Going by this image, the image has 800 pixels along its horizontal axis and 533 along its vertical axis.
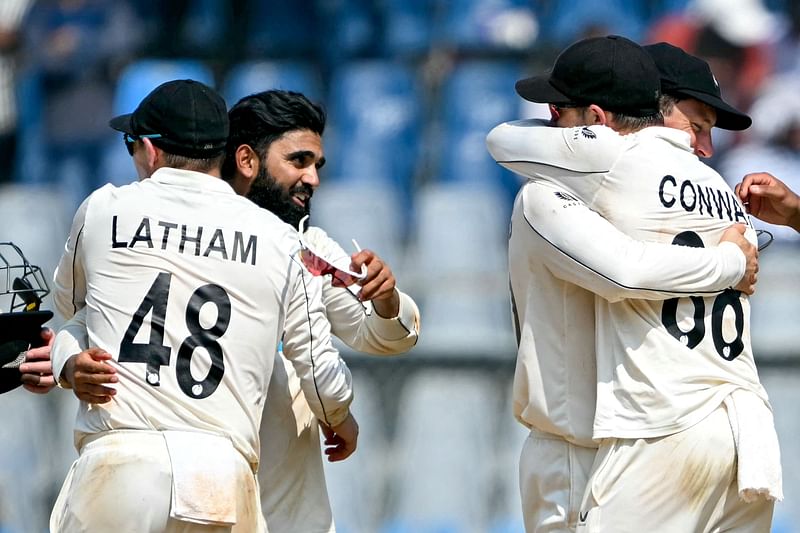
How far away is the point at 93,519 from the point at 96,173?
463 centimetres

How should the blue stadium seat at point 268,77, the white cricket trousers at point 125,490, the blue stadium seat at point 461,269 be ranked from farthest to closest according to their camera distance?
the blue stadium seat at point 268,77 < the blue stadium seat at point 461,269 < the white cricket trousers at point 125,490

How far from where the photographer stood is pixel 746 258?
11.5 ft

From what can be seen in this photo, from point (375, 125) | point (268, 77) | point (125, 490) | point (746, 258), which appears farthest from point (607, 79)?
point (268, 77)

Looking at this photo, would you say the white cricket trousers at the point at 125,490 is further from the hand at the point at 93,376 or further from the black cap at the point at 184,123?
the black cap at the point at 184,123

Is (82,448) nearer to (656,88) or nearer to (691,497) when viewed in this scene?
(691,497)

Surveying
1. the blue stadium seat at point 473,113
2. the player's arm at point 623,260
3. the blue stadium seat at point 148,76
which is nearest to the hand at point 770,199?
the player's arm at point 623,260

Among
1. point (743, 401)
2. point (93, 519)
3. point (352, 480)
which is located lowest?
point (352, 480)

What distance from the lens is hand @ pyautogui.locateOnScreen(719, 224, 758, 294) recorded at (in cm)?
353

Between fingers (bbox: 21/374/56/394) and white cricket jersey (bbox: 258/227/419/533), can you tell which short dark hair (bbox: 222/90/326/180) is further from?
fingers (bbox: 21/374/56/394)

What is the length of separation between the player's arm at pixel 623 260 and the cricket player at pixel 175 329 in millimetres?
707

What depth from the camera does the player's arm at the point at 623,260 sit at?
3381 mm

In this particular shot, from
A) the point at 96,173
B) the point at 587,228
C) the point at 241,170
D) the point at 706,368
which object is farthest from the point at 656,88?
the point at 96,173

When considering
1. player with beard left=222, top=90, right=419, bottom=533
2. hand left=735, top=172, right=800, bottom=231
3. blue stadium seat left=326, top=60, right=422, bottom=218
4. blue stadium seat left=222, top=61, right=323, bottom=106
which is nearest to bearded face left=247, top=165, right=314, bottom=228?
player with beard left=222, top=90, right=419, bottom=533

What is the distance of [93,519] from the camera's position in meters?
3.31
